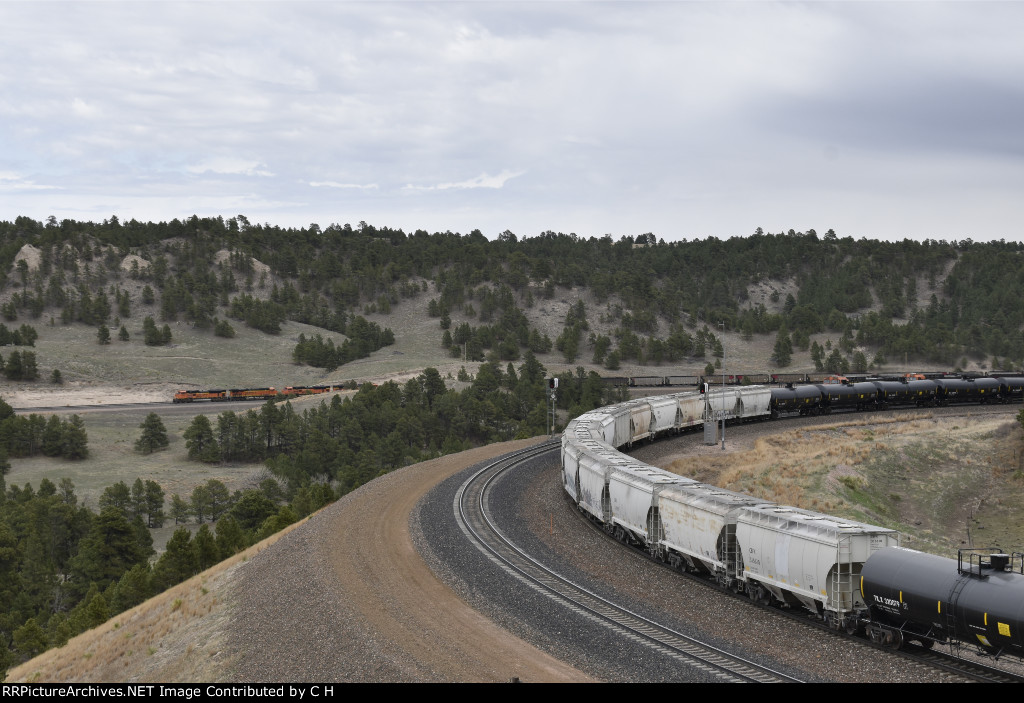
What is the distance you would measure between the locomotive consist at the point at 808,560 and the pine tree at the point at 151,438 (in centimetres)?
6841

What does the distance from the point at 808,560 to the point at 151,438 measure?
8524 cm

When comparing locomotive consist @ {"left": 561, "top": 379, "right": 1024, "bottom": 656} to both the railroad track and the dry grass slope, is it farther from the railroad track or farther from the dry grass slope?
the dry grass slope

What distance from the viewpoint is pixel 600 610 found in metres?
24.1

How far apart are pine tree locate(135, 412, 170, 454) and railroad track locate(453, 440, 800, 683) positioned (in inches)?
2531

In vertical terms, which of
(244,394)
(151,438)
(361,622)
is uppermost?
(361,622)

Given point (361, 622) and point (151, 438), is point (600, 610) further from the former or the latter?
point (151, 438)

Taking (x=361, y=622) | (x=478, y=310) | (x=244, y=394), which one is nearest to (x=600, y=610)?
(x=361, y=622)

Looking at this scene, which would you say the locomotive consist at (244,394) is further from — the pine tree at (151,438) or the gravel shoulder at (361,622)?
the gravel shoulder at (361,622)

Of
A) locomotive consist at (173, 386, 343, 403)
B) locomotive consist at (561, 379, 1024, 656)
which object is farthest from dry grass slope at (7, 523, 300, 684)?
locomotive consist at (173, 386, 343, 403)

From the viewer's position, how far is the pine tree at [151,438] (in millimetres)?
93000

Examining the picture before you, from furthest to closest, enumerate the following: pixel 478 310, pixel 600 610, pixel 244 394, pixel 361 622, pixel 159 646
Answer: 1. pixel 478 310
2. pixel 244 394
3. pixel 159 646
4. pixel 600 610
5. pixel 361 622

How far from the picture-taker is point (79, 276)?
181 metres

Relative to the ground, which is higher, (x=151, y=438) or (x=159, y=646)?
(x=159, y=646)

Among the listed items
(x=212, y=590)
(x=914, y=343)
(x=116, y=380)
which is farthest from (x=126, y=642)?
(x=914, y=343)
